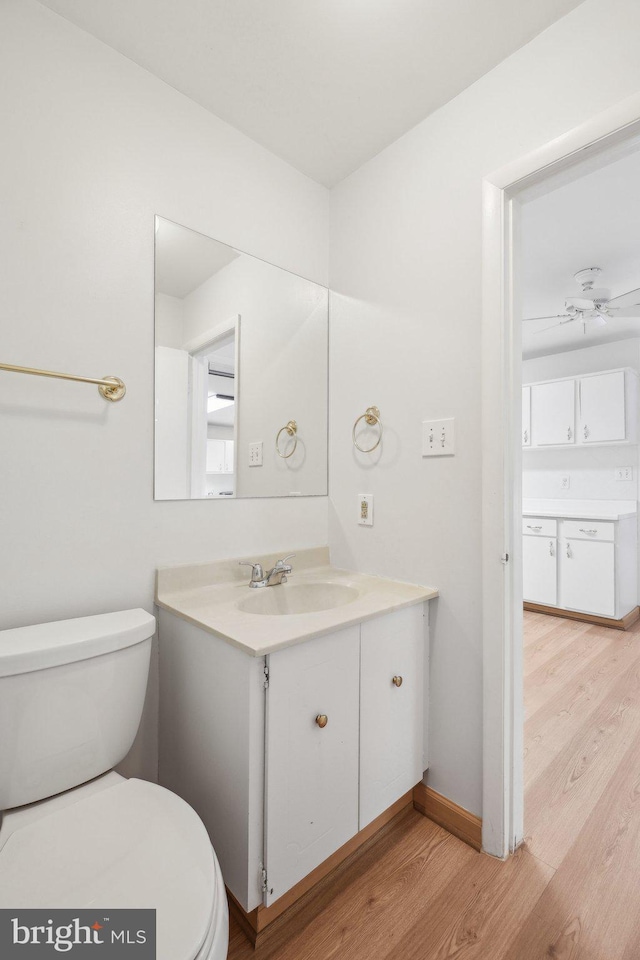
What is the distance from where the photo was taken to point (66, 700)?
1.01 m

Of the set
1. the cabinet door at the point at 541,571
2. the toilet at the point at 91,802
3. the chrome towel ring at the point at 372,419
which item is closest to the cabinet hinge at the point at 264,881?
the toilet at the point at 91,802

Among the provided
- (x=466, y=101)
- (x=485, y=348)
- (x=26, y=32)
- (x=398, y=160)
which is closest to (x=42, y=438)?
(x=26, y=32)

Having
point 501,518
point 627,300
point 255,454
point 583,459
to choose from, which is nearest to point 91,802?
point 255,454

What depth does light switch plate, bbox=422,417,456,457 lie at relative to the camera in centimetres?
144

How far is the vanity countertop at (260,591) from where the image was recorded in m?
1.10

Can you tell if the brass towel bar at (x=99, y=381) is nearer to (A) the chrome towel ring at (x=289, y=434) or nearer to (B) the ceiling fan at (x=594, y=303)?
(A) the chrome towel ring at (x=289, y=434)

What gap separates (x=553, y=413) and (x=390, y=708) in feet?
11.4

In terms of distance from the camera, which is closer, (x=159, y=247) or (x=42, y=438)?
(x=42, y=438)

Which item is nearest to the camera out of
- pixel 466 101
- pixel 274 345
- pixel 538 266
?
pixel 466 101

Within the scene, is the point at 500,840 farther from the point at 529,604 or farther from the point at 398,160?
the point at 529,604

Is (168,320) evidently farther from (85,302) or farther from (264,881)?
(264,881)

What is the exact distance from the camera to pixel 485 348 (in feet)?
4.37

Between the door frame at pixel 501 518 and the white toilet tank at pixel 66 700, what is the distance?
0.98 meters

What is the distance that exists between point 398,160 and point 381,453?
1071 millimetres
